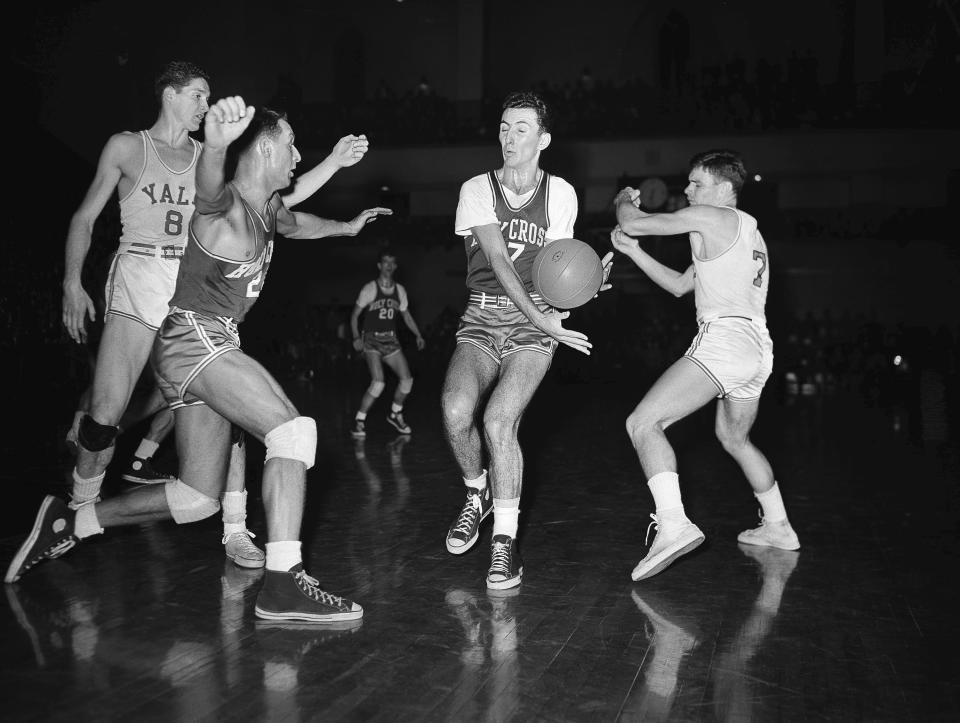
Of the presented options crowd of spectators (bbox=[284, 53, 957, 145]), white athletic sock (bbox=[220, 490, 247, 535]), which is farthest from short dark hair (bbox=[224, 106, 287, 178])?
crowd of spectators (bbox=[284, 53, 957, 145])

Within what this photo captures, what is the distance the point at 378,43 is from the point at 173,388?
808 inches

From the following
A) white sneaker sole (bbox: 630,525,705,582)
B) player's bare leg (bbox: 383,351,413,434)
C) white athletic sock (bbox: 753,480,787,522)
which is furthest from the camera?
player's bare leg (bbox: 383,351,413,434)

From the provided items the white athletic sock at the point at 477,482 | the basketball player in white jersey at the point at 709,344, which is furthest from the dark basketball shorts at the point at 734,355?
the white athletic sock at the point at 477,482

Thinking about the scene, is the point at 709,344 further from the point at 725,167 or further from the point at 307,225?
the point at 307,225

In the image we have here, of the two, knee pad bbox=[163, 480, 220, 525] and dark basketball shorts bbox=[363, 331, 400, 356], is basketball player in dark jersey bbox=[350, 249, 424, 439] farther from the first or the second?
knee pad bbox=[163, 480, 220, 525]

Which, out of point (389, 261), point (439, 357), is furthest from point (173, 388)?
point (439, 357)

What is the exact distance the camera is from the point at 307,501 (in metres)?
4.80

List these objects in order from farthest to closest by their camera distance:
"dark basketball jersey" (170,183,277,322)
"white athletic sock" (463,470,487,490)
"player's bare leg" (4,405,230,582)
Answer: "white athletic sock" (463,470,487,490) → "player's bare leg" (4,405,230,582) → "dark basketball jersey" (170,183,277,322)

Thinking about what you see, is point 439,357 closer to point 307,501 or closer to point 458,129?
point 458,129

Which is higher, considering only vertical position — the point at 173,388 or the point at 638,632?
the point at 173,388

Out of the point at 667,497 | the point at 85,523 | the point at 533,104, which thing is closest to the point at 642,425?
the point at 667,497

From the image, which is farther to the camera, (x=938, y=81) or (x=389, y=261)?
(x=938, y=81)

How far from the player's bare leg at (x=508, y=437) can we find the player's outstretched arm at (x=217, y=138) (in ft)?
4.39

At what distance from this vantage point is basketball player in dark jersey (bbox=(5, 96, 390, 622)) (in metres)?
2.84
